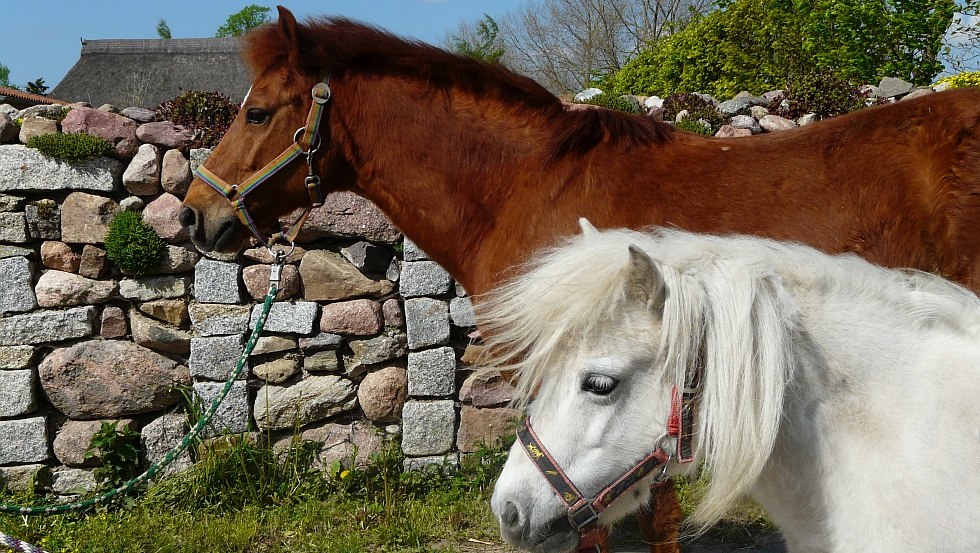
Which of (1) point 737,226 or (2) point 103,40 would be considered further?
(2) point 103,40

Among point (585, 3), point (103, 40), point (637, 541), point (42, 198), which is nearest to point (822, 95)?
point (637, 541)

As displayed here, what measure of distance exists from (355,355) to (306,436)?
535mm

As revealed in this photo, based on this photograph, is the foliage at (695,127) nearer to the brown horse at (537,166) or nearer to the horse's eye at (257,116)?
the brown horse at (537,166)

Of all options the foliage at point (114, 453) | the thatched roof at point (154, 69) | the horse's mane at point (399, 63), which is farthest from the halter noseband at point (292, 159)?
the thatched roof at point (154, 69)

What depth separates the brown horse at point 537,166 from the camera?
7.91 ft

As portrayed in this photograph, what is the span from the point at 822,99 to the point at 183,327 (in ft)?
13.4

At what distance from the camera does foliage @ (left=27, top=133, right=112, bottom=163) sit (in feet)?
12.5

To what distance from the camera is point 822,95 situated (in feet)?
14.9

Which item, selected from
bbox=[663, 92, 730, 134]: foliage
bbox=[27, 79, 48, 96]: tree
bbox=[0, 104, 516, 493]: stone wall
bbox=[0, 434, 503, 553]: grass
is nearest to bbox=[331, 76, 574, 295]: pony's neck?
bbox=[0, 104, 516, 493]: stone wall

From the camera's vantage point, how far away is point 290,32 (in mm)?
2777

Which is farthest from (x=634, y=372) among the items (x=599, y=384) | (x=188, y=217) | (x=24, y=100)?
(x=24, y=100)

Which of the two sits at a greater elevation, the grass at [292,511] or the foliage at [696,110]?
the foliage at [696,110]

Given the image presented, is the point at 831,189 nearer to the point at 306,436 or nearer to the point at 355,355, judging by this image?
the point at 355,355

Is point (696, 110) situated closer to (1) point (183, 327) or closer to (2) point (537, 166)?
(2) point (537, 166)
